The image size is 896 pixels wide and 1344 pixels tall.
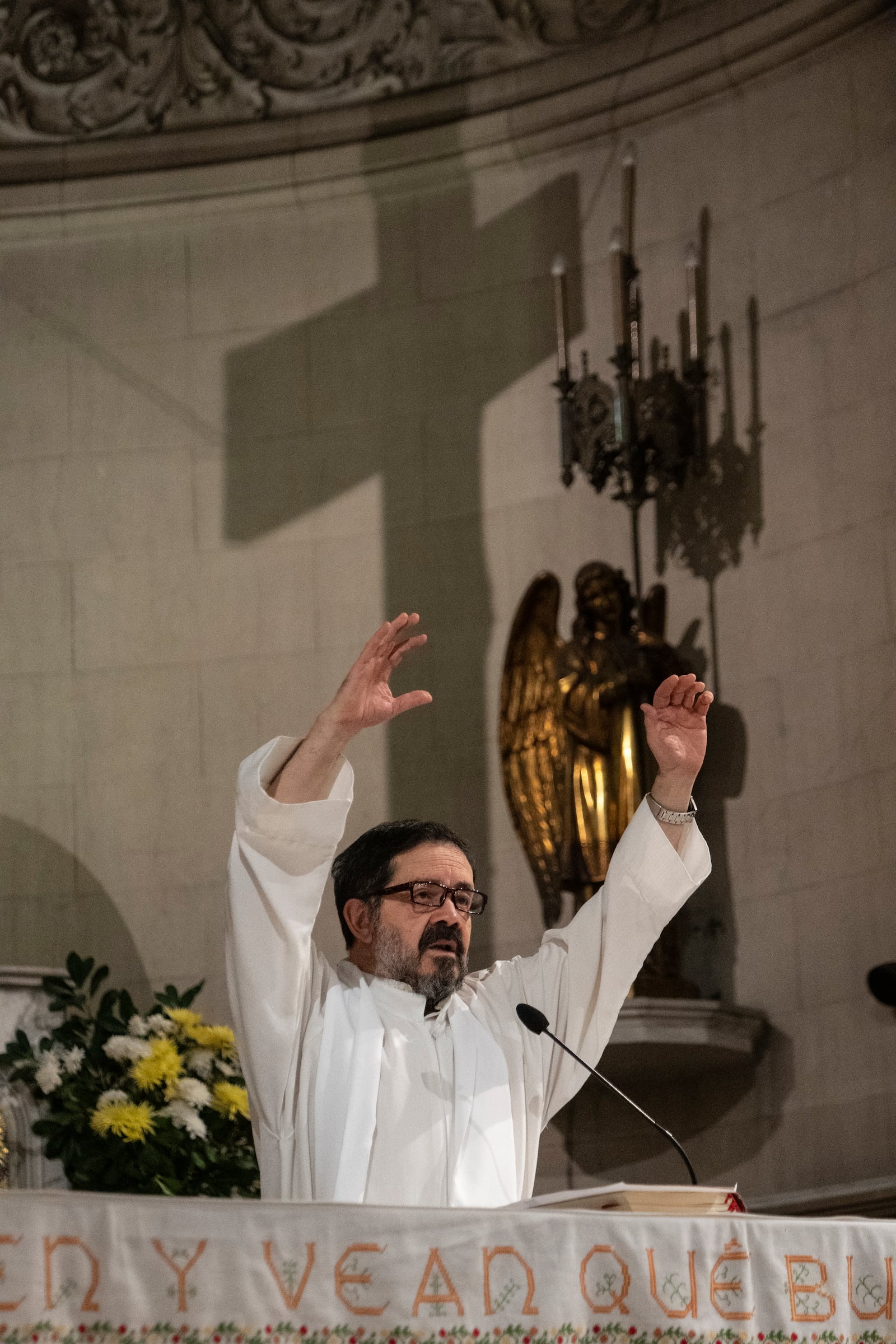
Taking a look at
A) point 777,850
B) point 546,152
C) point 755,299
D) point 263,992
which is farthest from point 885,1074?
point 546,152

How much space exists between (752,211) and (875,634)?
5.69 ft

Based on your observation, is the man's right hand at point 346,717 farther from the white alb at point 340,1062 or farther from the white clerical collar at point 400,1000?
the white clerical collar at point 400,1000

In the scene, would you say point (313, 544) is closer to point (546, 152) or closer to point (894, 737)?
point (546, 152)

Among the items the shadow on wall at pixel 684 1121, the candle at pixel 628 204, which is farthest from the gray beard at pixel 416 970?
the candle at pixel 628 204

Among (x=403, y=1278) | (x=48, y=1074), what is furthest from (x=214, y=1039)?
(x=403, y=1278)

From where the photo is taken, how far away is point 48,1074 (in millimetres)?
5320

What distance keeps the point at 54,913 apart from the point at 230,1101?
2.27 m

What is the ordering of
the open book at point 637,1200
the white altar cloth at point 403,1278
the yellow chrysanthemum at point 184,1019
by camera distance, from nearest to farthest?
the white altar cloth at point 403,1278 → the open book at point 637,1200 → the yellow chrysanthemum at point 184,1019

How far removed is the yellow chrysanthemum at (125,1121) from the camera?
17.0ft

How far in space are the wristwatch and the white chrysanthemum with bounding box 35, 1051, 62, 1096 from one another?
2.27m

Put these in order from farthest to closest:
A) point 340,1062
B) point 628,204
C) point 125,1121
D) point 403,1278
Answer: point 628,204 → point 125,1121 → point 340,1062 → point 403,1278

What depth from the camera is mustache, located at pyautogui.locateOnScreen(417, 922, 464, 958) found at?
145 inches

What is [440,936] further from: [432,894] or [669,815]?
[669,815]

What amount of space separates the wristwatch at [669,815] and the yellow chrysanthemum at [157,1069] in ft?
6.88
